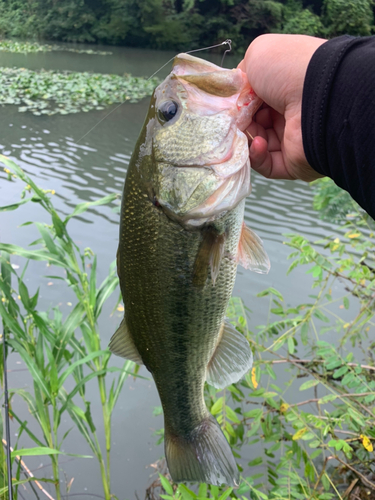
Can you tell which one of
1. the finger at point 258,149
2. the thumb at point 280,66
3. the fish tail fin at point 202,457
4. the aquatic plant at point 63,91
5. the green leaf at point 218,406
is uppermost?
the thumb at point 280,66

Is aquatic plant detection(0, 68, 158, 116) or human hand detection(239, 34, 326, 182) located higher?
human hand detection(239, 34, 326, 182)

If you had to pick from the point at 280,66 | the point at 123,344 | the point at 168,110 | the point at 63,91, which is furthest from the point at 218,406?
the point at 63,91

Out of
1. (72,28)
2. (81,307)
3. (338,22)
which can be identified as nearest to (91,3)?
(72,28)

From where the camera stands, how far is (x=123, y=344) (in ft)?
4.95

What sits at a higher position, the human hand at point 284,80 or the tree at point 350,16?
the tree at point 350,16

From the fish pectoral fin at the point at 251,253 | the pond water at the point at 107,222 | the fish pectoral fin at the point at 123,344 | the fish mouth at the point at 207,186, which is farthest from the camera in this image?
the pond water at the point at 107,222

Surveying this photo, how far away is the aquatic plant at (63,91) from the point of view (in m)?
11.7

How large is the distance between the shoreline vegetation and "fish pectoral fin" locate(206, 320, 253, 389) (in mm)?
27061

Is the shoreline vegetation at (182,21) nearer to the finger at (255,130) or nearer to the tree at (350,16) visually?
the tree at (350,16)

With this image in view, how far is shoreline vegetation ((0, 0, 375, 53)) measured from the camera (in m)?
25.6

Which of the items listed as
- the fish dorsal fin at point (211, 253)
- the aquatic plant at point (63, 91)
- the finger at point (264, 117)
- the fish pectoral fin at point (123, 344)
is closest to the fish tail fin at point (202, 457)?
the fish pectoral fin at point (123, 344)

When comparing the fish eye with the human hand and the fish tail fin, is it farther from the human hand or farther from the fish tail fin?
the fish tail fin

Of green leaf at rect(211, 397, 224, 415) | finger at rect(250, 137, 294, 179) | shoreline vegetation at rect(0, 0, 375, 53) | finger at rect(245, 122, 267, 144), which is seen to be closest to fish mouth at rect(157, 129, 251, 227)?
finger at rect(250, 137, 294, 179)

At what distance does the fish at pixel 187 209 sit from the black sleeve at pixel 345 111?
0.23 meters
